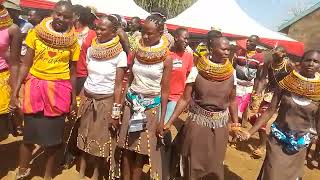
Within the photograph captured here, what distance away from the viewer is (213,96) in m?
4.36

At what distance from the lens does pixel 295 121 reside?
429 cm

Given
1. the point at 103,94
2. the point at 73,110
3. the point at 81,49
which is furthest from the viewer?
the point at 81,49

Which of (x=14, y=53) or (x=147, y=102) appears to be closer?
(x=14, y=53)

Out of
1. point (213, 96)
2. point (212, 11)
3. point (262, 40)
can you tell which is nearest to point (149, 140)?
point (213, 96)

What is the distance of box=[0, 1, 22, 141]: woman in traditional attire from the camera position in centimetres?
436

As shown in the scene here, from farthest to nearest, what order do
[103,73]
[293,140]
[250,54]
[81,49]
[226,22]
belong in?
1. [226,22]
2. [250,54]
3. [81,49]
4. [103,73]
5. [293,140]

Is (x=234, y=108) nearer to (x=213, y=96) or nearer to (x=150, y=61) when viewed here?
(x=213, y=96)

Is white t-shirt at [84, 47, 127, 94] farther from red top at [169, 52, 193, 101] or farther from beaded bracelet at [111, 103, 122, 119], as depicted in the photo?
red top at [169, 52, 193, 101]

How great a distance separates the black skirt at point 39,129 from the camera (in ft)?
14.8

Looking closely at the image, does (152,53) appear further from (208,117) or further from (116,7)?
(116,7)

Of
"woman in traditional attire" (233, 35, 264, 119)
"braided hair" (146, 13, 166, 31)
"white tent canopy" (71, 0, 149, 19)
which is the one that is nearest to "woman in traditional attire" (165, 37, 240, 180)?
"braided hair" (146, 13, 166, 31)

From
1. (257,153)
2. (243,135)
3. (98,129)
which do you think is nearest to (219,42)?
(243,135)

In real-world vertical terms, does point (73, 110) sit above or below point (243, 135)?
below

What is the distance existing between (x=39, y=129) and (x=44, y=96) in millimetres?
394
